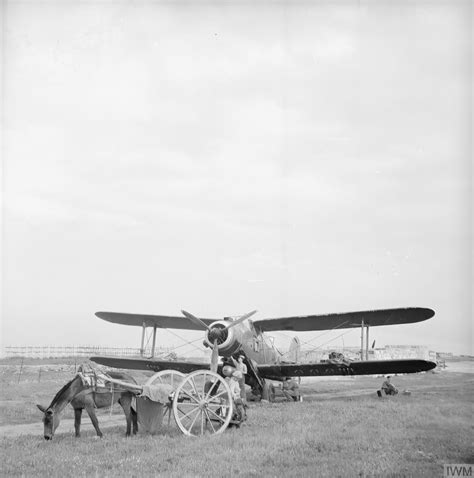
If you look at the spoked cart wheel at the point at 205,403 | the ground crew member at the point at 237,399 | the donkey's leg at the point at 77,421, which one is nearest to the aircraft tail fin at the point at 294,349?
the ground crew member at the point at 237,399

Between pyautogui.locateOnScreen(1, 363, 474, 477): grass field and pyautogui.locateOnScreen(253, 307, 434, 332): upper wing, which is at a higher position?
pyautogui.locateOnScreen(253, 307, 434, 332): upper wing

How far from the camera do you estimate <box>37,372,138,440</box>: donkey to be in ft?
32.3

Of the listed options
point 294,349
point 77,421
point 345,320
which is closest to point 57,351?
point 294,349

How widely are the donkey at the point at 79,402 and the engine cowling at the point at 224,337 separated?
455 centimetres

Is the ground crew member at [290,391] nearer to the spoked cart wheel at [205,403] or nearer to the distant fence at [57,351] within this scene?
the spoked cart wheel at [205,403]

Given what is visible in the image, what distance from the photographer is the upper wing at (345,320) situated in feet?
57.3

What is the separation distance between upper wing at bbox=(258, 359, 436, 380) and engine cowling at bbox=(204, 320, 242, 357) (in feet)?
7.85

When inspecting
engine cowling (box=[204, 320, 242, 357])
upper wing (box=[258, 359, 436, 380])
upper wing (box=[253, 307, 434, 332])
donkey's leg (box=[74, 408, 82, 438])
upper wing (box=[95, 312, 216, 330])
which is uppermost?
upper wing (box=[253, 307, 434, 332])

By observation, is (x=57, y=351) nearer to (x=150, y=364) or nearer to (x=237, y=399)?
(x=150, y=364)

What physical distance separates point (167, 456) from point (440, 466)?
4359 millimetres

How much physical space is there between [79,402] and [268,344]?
10881 millimetres

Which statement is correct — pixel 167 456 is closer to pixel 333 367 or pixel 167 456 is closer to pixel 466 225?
pixel 466 225

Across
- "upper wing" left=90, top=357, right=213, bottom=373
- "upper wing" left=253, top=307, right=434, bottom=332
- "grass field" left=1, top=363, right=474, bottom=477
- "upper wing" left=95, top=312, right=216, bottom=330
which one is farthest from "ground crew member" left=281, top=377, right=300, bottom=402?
"grass field" left=1, top=363, right=474, bottom=477

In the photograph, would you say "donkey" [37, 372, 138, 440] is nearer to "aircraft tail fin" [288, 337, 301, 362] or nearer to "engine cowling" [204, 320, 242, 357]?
"engine cowling" [204, 320, 242, 357]
